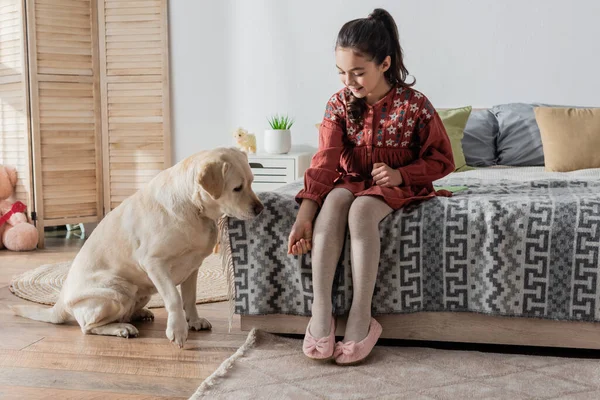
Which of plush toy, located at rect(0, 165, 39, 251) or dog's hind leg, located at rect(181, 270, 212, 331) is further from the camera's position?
plush toy, located at rect(0, 165, 39, 251)

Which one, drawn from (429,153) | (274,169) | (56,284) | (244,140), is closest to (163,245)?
(429,153)

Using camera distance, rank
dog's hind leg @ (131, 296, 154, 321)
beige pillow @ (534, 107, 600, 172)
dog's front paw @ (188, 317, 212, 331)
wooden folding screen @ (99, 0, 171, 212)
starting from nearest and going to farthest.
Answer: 1. dog's front paw @ (188, 317, 212, 331)
2. dog's hind leg @ (131, 296, 154, 321)
3. beige pillow @ (534, 107, 600, 172)
4. wooden folding screen @ (99, 0, 171, 212)

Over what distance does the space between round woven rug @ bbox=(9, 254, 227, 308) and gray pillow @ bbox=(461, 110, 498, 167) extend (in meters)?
1.38

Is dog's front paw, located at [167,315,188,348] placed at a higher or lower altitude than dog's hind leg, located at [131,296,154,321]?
higher

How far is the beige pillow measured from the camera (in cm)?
315

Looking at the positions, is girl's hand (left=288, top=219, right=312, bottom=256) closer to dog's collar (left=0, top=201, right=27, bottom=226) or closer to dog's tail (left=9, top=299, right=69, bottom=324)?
dog's tail (left=9, top=299, right=69, bottom=324)

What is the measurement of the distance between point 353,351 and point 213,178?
61 cm

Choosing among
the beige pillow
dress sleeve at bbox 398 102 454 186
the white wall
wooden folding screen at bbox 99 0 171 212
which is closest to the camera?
dress sleeve at bbox 398 102 454 186

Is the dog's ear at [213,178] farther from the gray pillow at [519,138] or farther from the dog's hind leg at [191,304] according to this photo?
the gray pillow at [519,138]

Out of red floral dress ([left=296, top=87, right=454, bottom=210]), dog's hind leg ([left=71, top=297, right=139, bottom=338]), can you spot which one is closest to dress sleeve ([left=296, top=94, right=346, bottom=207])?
red floral dress ([left=296, top=87, right=454, bottom=210])

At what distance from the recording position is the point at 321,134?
2.18m

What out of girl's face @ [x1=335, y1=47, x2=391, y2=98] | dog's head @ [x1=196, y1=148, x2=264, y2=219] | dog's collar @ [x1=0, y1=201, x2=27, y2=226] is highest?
girl's face @ [x1=335, y1=47, x2=391, y2=98]

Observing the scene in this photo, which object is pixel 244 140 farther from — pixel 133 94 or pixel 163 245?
Answer: pixel 163 245

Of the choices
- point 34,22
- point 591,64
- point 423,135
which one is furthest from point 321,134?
point 34,22
